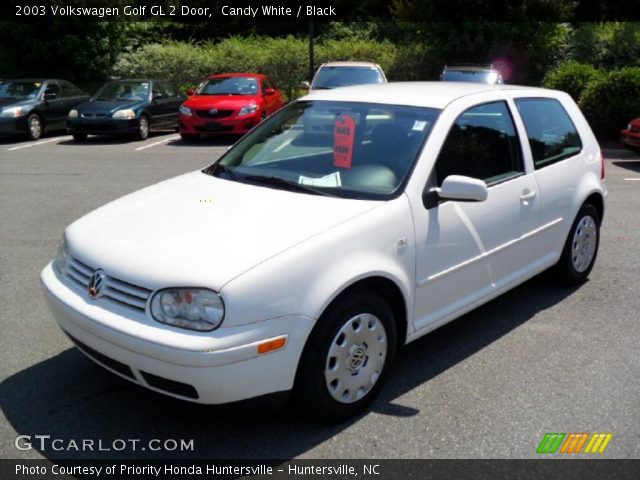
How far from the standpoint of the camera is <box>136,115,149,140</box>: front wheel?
52.0ft

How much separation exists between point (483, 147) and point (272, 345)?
2.07 m

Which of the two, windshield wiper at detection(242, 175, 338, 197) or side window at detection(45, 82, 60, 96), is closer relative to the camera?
windshield wiper at detection(242, 175, 338, 197)

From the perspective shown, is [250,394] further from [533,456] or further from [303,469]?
[533,456]

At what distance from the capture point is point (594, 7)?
111ft

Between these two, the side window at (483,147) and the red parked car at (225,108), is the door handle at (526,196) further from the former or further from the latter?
the red parked car at (225,108)

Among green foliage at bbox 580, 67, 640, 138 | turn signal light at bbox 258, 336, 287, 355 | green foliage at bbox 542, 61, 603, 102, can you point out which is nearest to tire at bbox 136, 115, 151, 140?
green foliage at bbox 542, 61, 603, 102

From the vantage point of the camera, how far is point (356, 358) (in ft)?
11.1

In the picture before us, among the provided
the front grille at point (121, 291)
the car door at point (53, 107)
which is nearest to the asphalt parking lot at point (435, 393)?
the front grille at point (121, 291)

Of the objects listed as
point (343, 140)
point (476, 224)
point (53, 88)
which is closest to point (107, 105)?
point (53, 88)

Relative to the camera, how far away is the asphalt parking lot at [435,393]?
324cm

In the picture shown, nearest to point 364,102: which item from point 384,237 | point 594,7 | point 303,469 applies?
point 384,237

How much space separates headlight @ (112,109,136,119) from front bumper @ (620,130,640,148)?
Result: 1033 centimetres

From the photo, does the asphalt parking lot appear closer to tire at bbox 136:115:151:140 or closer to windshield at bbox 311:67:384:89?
tire at bbox 136:115:151:140

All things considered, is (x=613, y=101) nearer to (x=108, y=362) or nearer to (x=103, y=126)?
(x=103, y=126)
